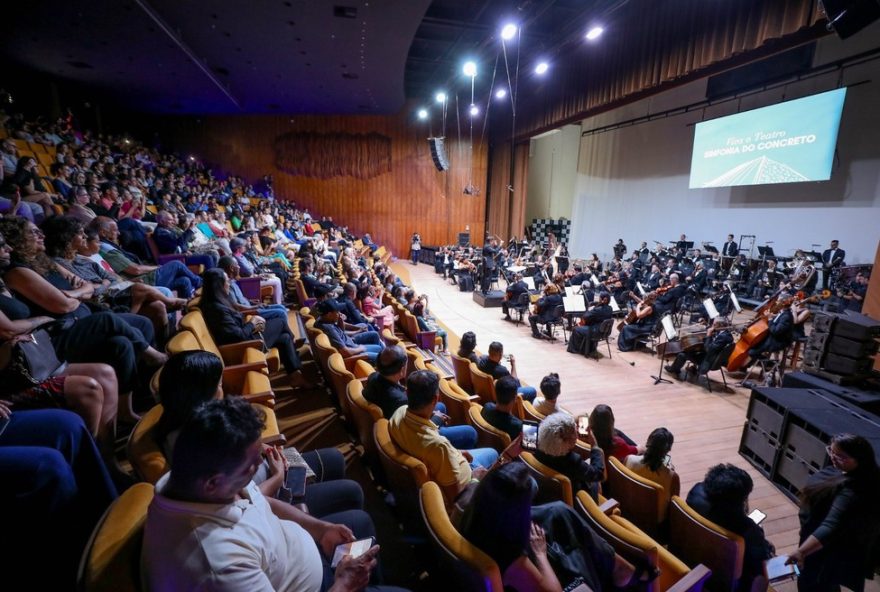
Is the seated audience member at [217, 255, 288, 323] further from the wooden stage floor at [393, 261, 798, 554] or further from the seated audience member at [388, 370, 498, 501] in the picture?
the wooden stage floor at [393, 261, 798, 554]

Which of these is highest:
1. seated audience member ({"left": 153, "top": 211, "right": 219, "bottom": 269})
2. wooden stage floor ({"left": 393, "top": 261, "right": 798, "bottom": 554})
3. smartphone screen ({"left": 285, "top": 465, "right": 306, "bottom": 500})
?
seated audience member ({"left": 153, "top": 211, "right": 219, "bottom": 269})

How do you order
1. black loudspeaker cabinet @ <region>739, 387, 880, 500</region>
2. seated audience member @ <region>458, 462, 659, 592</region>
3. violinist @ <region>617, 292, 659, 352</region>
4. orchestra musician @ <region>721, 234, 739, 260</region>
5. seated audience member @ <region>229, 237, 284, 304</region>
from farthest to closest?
orchestra musician @ <region>721, 234, 739, 260</region>, violinist @ <region>617, 292, 659, 352</region>, seated audience member @ <region>229, 237, 284, 304</region>, black loudspeaker cabinet @ <region>739, 387, 880, 500</region>, seated audience member @ <region>458, 462, 659, 592</region>

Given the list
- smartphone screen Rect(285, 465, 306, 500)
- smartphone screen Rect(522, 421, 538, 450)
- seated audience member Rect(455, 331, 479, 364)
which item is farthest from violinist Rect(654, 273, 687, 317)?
smartphone screen Rect(285, 465, 306, 500)

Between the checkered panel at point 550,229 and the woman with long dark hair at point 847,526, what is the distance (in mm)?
15756

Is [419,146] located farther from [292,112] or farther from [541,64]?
[541,64]

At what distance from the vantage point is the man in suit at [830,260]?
813cm

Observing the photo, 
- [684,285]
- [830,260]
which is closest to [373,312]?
[684,285]

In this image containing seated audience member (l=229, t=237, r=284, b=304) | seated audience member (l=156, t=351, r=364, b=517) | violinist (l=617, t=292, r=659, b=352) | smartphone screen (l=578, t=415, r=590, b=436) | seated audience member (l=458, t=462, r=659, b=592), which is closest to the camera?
seated audience member (l=458, t=462, r=659, b=592)

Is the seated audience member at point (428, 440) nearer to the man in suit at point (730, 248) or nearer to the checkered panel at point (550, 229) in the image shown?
the man in suit at point (730, 248)

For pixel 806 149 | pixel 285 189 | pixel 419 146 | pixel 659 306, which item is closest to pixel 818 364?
pixel 659 306

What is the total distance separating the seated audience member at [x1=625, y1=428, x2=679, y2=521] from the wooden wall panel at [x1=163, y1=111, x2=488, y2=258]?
1567cm

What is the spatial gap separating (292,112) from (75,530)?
1596 centimetres

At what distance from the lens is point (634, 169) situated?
13.9 m

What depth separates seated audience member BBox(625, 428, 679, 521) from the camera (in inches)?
91.3
